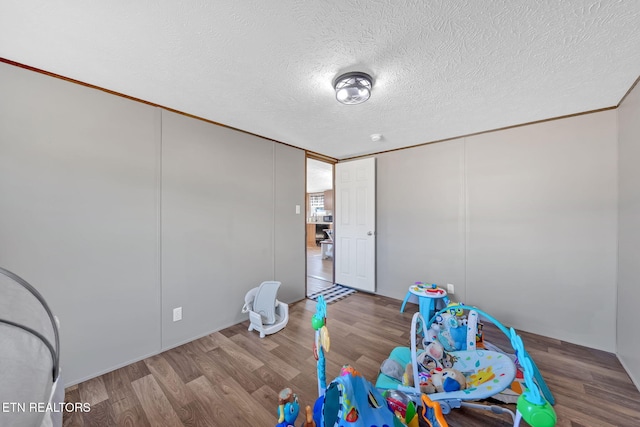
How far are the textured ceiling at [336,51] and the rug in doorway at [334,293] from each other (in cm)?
246

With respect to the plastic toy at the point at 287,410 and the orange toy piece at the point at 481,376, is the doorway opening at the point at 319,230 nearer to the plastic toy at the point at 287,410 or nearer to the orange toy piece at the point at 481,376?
the orange toy piece at the point at 481,376

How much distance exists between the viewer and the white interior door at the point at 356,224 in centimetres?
351

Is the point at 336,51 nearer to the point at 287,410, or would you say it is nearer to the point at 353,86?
the point at 353,86

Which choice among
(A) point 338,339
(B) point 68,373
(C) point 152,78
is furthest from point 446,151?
(B) point 68,373

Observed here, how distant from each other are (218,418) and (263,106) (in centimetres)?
223

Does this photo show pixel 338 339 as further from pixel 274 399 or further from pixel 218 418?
pixel 218 418

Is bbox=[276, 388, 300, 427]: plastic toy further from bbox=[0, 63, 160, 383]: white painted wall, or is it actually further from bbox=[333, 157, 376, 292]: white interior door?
bbox=[333, 157, 376, 292]: white interior door

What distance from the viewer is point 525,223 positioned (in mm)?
2434

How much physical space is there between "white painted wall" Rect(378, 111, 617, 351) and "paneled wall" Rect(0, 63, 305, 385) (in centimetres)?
219

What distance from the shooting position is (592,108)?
2.06 meters

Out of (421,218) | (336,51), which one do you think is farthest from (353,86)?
(421,218)

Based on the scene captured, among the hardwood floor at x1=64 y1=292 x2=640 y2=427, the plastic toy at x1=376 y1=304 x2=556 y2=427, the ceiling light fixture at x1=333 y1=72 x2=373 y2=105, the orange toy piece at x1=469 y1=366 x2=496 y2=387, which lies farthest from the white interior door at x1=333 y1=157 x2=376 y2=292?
the orange toy piece at x1=469 y1=366 x2=496 y2=387

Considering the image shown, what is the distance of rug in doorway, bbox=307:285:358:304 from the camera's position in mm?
3378

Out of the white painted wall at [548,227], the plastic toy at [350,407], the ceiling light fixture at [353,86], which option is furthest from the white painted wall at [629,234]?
the plastic toy at [350,407]
